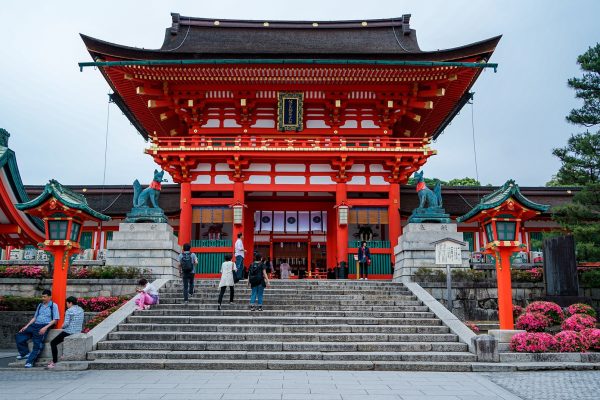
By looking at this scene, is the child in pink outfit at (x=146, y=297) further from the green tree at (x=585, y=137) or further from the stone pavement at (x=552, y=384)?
the green tree at (x=585, y=137)

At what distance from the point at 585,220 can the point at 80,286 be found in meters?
17.5

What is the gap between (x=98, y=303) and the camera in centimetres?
1432

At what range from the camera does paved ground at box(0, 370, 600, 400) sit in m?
7.63

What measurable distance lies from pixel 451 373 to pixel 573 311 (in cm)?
556

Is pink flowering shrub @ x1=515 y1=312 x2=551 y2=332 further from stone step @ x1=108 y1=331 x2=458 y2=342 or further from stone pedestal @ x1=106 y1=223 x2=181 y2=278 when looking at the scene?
stone pedestal @ x1=106 y1=223 x2=181 y2=278

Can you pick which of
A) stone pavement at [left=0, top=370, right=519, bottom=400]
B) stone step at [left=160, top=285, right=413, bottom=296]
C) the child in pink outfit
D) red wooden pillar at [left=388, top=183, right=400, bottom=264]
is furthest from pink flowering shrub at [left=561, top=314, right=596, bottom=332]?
the child in pink outfit

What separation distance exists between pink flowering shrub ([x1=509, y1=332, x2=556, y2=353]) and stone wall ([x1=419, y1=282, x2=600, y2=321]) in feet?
14.3

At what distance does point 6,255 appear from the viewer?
69.5ft

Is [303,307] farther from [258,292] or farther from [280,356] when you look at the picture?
[280,356]

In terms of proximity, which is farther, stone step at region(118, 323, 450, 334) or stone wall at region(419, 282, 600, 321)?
stone wall at region(419, 282, 600, 321)

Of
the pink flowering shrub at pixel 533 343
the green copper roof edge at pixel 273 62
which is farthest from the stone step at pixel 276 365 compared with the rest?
the green copper roof edge at pixel 273 62

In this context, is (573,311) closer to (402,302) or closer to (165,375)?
(402,302)

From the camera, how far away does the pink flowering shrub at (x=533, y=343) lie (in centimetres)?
1066

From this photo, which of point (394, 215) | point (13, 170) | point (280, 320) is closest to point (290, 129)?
point (394, 215)
